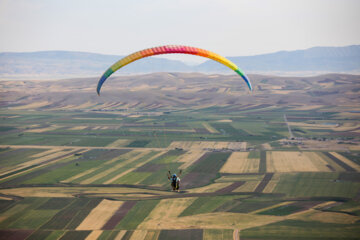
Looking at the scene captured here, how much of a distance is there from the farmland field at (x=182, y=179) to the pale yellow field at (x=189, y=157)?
0.21 metres

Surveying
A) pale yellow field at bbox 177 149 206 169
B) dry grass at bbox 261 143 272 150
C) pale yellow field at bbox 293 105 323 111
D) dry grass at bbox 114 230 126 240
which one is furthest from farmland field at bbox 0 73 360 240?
pale yellow field at bbox 293 105 323 111

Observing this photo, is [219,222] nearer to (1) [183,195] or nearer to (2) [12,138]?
(1) [183,195]

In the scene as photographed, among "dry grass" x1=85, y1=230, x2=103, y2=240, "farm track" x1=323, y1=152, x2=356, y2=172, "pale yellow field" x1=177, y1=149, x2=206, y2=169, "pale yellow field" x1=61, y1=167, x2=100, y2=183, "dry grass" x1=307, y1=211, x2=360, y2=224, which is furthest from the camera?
"pale yellow field" x1=177, y1=149, x2=206, y2=169

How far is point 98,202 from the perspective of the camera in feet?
162

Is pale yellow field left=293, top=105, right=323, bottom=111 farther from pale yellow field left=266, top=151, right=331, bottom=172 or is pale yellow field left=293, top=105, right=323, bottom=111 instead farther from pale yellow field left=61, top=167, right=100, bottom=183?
A: pale yellow field left=61, top=167, right=100, bottom=183

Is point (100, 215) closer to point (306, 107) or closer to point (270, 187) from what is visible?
point (270, 187)

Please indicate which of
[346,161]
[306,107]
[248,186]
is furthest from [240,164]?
[306,107]

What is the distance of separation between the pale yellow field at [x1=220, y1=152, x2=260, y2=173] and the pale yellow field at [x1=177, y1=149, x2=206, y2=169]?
20.9 feet

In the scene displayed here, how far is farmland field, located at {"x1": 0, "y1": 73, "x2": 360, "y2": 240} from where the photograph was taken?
4181cm

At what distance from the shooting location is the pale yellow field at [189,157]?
7044cm

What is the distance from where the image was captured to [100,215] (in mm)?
45125

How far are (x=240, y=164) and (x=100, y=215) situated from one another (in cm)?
3224

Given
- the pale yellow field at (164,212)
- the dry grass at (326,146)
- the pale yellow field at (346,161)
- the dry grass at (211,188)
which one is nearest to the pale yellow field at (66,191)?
the dry grass at (211,188)

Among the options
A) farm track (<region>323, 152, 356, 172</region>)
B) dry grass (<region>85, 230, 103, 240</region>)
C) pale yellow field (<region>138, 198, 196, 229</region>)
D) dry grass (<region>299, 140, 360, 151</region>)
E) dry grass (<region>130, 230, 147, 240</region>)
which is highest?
dry grass (<region>85, 230, 103, 240</region>)
